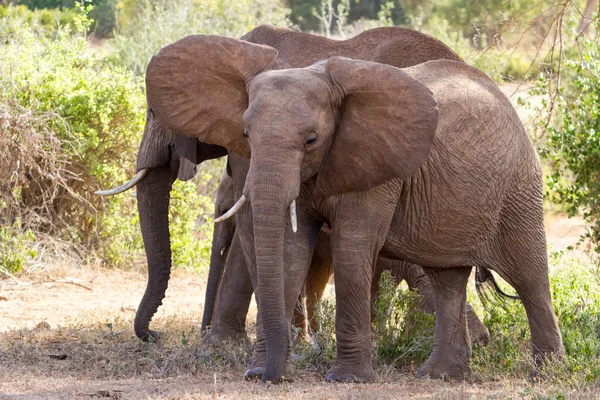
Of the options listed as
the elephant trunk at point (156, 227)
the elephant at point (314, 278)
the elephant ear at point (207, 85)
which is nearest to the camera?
the elephant ear at point (207, 85)

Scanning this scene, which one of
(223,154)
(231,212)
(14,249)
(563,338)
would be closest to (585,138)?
(563,338)

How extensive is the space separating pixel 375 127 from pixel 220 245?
246 centimetres

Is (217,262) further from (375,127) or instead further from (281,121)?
(281,121)

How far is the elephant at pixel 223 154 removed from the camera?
262 inches

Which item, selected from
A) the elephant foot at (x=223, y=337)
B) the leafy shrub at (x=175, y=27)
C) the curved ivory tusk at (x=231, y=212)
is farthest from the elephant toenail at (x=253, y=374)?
the leafy shrub at (x=175, y=27)

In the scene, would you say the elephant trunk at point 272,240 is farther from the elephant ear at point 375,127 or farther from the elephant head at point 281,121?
the elephant ear at point 375,127

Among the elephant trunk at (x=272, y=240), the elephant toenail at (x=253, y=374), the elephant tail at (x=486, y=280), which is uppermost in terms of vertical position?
the elephant trunk at (x=272, y=240)

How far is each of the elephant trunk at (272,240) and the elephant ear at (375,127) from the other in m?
0.46

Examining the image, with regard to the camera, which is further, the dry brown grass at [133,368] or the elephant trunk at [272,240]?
the dry brown grass at [133,368]

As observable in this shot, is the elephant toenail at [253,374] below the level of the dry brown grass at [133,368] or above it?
above

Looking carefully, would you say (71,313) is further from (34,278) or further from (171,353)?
(171,353)

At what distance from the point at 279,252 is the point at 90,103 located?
5663 mm

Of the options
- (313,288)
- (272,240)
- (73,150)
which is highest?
(272,240)

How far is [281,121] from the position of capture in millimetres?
5242
